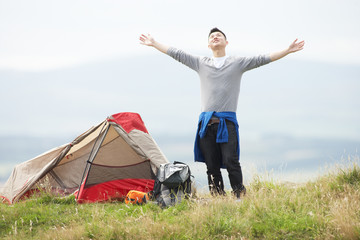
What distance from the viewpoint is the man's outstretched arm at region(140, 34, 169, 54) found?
22.7ft

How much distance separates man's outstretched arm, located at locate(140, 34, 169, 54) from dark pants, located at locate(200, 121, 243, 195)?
1.61 metres

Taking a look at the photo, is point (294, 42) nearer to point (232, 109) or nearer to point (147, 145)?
point (232, 109)

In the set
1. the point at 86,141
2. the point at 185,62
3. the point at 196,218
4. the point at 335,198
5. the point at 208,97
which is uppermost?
the point at 185,62

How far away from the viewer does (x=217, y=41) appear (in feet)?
22.2

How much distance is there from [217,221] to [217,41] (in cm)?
330

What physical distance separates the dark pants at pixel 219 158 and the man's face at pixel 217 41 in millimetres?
1337

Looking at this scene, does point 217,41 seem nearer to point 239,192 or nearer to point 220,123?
point 220,123

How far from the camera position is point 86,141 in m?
8.88

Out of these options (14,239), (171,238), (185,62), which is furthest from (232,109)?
(14,239)

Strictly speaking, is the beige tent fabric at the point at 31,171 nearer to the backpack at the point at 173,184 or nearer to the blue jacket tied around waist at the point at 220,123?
the backpack at the point at 173,184

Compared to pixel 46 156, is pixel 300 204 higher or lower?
lower

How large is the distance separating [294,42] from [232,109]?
1.43 metres

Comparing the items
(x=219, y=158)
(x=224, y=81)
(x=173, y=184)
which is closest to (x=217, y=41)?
(x=224, y=81)

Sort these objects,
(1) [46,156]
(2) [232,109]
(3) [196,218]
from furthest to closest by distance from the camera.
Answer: (1) [46,156] → (2) [232,109] → (3) [196,218]
